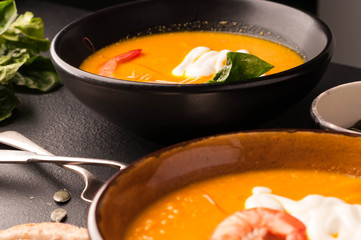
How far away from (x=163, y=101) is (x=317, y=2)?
7.68 feet

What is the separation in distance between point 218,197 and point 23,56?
1263 mm

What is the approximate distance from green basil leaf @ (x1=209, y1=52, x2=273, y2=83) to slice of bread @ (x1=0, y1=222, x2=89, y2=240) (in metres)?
0.56

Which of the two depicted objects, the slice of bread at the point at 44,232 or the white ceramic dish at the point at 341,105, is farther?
the white ceramic dish at the point at 341,105

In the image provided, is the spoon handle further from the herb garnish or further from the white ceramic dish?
the white ceramic dish

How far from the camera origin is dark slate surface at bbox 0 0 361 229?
1.47m

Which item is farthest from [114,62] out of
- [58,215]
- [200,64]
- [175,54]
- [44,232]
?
[44,232]

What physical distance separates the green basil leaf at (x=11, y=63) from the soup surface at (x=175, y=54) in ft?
0.76

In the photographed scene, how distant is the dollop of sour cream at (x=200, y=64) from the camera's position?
72.8 inches

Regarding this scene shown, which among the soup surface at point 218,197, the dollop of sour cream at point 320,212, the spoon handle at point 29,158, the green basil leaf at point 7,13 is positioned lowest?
the spoon handle at point 29,158

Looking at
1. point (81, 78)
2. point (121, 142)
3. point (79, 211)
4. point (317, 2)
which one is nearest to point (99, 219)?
point (79, 211)

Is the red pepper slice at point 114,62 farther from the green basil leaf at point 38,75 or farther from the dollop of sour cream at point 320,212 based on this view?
the dollop of sour cream at point 320,212

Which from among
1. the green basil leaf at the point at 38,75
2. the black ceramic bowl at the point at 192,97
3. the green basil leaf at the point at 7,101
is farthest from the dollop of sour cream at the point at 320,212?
the green basil leaf at the point at 38,75

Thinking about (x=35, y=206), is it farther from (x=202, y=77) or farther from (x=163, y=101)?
(x=202, y=77)

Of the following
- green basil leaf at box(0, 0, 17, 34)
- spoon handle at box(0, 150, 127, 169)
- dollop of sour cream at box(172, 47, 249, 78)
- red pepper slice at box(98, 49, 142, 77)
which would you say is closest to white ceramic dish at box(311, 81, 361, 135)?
dollop of sour cream at box(172, 47, 249, 78)
